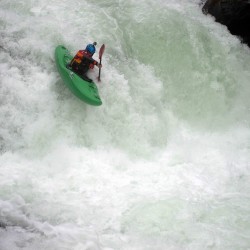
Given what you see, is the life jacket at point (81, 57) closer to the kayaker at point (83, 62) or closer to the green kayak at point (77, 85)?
the kayaker at point (83, 62)

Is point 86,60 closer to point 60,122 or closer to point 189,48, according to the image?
point 60,122

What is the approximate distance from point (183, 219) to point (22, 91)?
3262mm

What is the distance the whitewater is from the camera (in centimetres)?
430

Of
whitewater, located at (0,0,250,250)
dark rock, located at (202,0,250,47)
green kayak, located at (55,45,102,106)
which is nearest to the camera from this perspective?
whitewater, located at (0,0,250,250)

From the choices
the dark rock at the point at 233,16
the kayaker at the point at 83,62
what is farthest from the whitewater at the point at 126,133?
the kayaker at the point at 83,62

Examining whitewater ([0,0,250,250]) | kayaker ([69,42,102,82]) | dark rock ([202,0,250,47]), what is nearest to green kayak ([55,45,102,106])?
kayaker ([69,42,102,82])

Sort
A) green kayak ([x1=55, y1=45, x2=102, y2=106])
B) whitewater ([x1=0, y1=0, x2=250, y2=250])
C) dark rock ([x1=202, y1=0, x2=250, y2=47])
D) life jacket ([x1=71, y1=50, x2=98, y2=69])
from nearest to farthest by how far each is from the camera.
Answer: whitewater ([x1=0, y1=0, x2=250, y2=250]) < green kayak ([x1=55, y1=45, x2=102, y2=106]) < life jacket ([x1=71, y1=50, x2=98, y2=69]) < dark rock ([x1=202, y1=0, x2=250, y2=47])

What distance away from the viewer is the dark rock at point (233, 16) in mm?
8234

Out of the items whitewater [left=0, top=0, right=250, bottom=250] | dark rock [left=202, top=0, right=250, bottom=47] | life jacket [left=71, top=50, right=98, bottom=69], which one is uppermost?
dark rock [left=202, top=0, right=250, bottom=47]

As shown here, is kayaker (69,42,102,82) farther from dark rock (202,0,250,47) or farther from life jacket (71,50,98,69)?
dark rock (202,0,250,47)

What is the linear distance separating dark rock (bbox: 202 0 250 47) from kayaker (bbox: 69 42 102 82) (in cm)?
423

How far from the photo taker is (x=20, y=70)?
19.1 feet

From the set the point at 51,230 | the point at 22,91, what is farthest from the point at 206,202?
the point at 22,91

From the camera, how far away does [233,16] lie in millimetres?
8383
